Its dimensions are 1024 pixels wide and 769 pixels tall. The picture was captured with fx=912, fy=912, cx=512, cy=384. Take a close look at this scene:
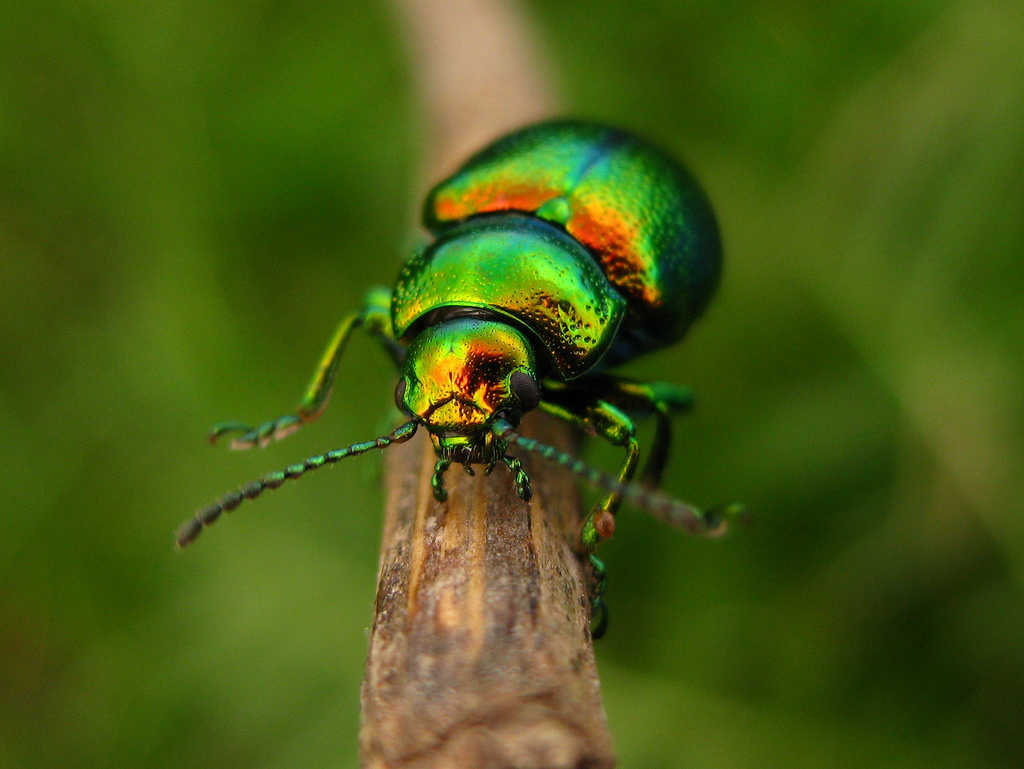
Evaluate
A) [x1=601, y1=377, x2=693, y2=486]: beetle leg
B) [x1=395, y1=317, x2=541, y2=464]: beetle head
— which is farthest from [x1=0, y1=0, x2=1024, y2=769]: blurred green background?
[x1=395, y1=317, x2=541, y2=464]: beetle head

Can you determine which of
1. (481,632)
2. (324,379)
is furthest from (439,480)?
(324,379)

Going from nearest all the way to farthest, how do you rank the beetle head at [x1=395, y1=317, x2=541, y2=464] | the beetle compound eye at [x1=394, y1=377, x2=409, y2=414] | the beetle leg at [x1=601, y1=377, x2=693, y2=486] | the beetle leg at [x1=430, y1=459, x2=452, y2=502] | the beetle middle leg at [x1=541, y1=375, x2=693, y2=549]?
the beetle leg at [x1=430, y1=459, x2=452, y2=502]
the beetle head at [x1=395, y1=317, x2=541, y2=464]
the beetle compound eye at [x1=394, y1=377, x2=409, y2=414]
the beetle middle leg at [x1=541, y1=375, x2=693, y2=549]
the beetle leg at [x1=601, y1=377, x2=693, y2=486]

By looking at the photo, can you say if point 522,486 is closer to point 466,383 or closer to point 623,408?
point 466,383

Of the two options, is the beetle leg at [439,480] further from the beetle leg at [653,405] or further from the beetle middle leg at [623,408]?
the beetle leg at [653,405]

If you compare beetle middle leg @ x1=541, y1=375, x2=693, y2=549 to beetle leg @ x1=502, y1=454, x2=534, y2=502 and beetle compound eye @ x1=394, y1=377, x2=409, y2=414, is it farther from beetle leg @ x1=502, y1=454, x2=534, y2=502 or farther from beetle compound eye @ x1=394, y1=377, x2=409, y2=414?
beetle compound eye @ x1=394, y1=377, x2=409, y2=414

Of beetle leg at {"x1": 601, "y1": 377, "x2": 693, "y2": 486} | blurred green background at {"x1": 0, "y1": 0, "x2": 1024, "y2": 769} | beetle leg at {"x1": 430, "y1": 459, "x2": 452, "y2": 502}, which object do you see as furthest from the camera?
Result: blurred green background at {"x1": 0, "y1": 0, "x2": 1024, "y2": 769}

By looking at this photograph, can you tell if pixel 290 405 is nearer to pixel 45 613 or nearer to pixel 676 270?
pixel 45 613
